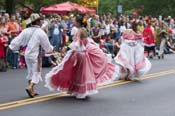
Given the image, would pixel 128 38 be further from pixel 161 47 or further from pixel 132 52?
pixel 161 47

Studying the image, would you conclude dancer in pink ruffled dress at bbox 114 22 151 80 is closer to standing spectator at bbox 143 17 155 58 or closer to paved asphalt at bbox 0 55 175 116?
paved asphalt at bbox 0 55 175 116

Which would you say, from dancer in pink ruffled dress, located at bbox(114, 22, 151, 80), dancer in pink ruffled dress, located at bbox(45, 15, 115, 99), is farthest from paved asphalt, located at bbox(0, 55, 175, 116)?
dancer in pink ruffled dress, located at bbox(114, 22, 151, 80)

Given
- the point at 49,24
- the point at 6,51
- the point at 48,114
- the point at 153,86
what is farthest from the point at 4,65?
the point at 48,114

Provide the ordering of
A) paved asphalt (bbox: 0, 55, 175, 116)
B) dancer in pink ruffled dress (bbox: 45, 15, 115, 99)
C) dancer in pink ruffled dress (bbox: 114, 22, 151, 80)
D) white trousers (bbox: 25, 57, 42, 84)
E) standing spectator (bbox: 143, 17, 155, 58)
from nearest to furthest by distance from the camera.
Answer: paved asphalt (bbox: 0, 55, 175, 116)
dancer in pink ruffled dress (bbox: 45, 15, 115, 99)
white trousers (bbox: 25, 57, 42, 84)
dancer in pink ruffled dress (bbox: 114, 22, 151, 80)
standing spectator (bbox: 143, 17, 155, 58)

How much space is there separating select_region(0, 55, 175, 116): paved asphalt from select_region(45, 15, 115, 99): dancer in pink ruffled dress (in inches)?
10.4

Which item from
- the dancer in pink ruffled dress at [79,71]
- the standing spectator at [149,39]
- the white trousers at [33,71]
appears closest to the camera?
the dancer in pink ruffled dress at [79,71]

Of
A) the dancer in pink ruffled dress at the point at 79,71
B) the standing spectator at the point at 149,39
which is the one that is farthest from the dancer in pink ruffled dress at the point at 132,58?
the standing spectator at the point at 149,39

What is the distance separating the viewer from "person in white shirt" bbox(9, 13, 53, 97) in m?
12.4

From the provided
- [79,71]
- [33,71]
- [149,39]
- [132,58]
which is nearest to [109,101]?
[79,71]

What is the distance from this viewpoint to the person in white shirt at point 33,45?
1243 cm

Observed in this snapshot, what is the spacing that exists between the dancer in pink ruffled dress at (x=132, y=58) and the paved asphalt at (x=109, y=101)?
0.47 meters

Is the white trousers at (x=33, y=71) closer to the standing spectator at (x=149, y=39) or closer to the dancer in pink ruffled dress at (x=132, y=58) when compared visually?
the dancer in pink ruffled dress at (x=132, y=58)

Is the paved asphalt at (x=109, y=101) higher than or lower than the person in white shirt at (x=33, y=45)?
lower

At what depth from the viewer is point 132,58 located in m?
16.3
